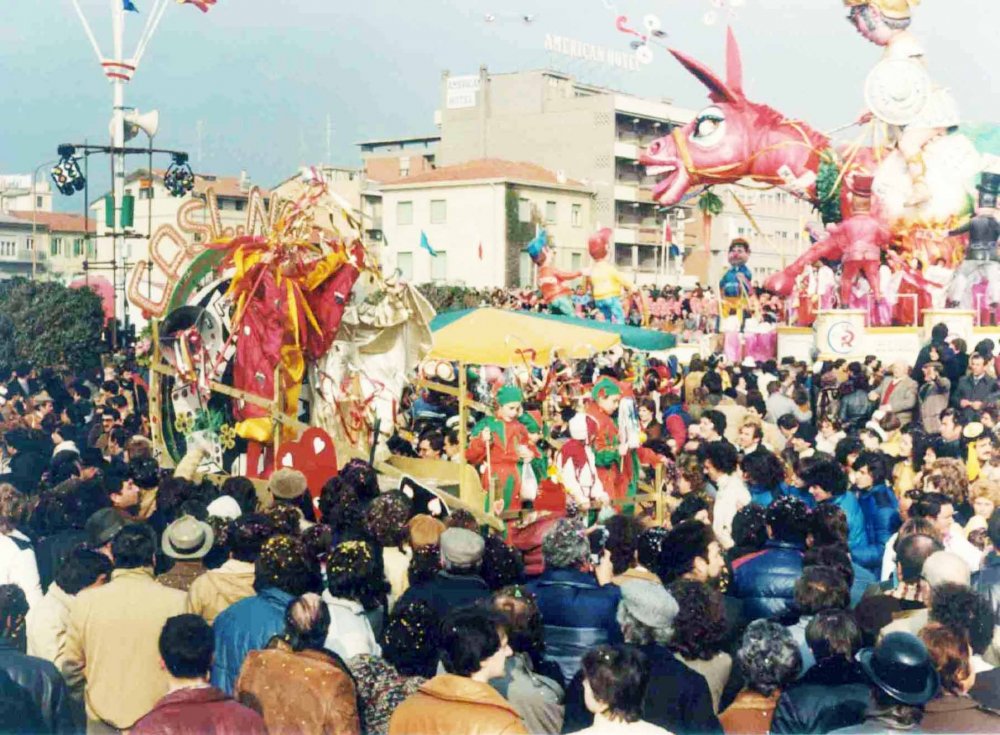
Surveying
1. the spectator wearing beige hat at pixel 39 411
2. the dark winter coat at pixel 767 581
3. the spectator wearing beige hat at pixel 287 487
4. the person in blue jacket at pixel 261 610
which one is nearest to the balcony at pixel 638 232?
the spectator wearing beige hat at pixel 39 411

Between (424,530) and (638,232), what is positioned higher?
(638,232)

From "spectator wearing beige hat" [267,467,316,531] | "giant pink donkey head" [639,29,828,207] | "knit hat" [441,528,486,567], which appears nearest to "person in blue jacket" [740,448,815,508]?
"knit hat" [441,528,486,567]

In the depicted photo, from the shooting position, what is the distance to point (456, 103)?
5294 centimetres

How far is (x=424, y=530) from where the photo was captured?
576 centimetres

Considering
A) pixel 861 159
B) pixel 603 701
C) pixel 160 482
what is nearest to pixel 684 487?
pixel 160 482

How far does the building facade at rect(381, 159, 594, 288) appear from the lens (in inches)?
1702

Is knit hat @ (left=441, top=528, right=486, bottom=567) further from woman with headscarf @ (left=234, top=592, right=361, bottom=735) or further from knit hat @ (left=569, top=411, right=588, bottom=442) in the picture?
knit hat @ (left=569, top=411, right=588, bottom=442)

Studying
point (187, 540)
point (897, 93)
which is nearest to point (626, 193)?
point (897, 93)

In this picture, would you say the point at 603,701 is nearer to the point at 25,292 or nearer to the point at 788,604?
the point at 788,604

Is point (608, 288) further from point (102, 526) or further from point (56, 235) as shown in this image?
point (56, 235)

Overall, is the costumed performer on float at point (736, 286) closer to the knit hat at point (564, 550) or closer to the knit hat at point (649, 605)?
the knit hat at point (564, 550)

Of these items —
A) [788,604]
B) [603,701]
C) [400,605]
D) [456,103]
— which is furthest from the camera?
[456,103]

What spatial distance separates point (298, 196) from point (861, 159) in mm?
17058

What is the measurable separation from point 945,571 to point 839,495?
207 centimetres
